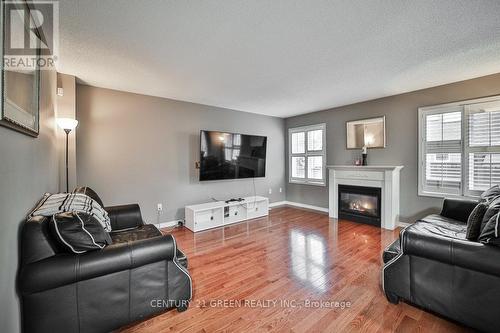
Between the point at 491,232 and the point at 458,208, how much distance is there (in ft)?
5.08

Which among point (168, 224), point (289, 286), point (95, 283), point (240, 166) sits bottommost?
point (289, 286)

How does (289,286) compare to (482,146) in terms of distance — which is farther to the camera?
(482,146)

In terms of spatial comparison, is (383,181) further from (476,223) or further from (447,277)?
(447,277)

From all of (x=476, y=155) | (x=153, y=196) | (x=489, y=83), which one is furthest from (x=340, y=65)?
(x=153, y=196)

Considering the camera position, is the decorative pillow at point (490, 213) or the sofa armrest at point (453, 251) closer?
the sofa armrest at point (453, 251)

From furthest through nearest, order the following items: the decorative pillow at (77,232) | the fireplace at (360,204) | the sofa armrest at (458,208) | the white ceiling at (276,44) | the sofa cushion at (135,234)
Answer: the fireplace at (360,204)
the sofa armrest at (458,208)
the sofa cushion at (135,234)
the white ceiling at (276,44)
the decorative pillow at (77,232)

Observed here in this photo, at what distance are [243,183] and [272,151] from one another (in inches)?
48.9

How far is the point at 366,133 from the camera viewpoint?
433 centimetres

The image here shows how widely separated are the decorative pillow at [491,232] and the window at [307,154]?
11.6 ft

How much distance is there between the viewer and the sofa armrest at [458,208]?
259 centimetres

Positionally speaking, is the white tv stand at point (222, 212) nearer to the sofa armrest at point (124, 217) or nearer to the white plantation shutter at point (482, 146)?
the sofa armrest at point (124, 217)

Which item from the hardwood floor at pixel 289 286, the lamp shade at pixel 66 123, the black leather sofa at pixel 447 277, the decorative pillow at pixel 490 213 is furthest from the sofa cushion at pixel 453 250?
the lamp shade at pixel 66 123

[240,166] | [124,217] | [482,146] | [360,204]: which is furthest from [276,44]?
[360,204]

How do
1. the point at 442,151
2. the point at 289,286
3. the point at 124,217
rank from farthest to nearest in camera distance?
the point at 442,151 → the point at 124,217 → the point at 289,286
